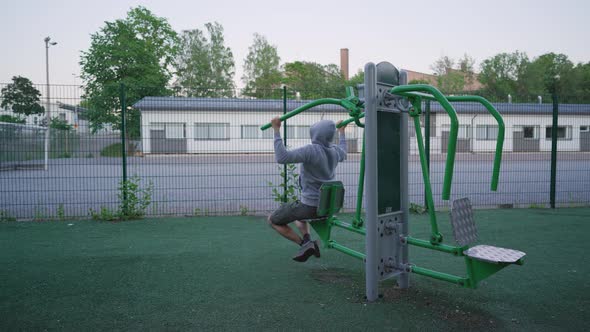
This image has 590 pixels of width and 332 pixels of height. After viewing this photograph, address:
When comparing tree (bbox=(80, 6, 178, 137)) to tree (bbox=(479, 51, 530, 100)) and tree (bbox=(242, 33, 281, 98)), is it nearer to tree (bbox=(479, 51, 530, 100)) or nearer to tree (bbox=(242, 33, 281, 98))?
tree (bbox=(242, 33, 281, 98))

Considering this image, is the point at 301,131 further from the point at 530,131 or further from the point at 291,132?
the point at 530,131

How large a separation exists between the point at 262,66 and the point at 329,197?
52.3 metres

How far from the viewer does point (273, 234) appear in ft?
21.6

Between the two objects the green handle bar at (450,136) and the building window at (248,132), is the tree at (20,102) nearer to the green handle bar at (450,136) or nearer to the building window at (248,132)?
the building window at (248,132)

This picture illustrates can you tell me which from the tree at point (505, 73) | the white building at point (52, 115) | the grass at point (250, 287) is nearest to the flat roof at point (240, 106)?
the white building at point (52, 115)

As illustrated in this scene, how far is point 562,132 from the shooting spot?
1027 centimetres

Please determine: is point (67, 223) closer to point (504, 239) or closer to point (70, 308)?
point (70, 308)

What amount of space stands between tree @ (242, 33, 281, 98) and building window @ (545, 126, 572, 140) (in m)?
45.7

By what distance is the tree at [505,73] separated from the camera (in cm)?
5816

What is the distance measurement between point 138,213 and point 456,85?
47337 mm

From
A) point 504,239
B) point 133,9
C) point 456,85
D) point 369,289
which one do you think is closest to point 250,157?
point 504,239

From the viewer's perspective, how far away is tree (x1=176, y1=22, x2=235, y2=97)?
53.0 metres

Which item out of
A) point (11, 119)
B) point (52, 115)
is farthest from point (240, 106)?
point (11, 119)

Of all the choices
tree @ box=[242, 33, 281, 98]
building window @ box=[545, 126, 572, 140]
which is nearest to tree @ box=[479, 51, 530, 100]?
tree @ box=[242, 33, 281, 98]
